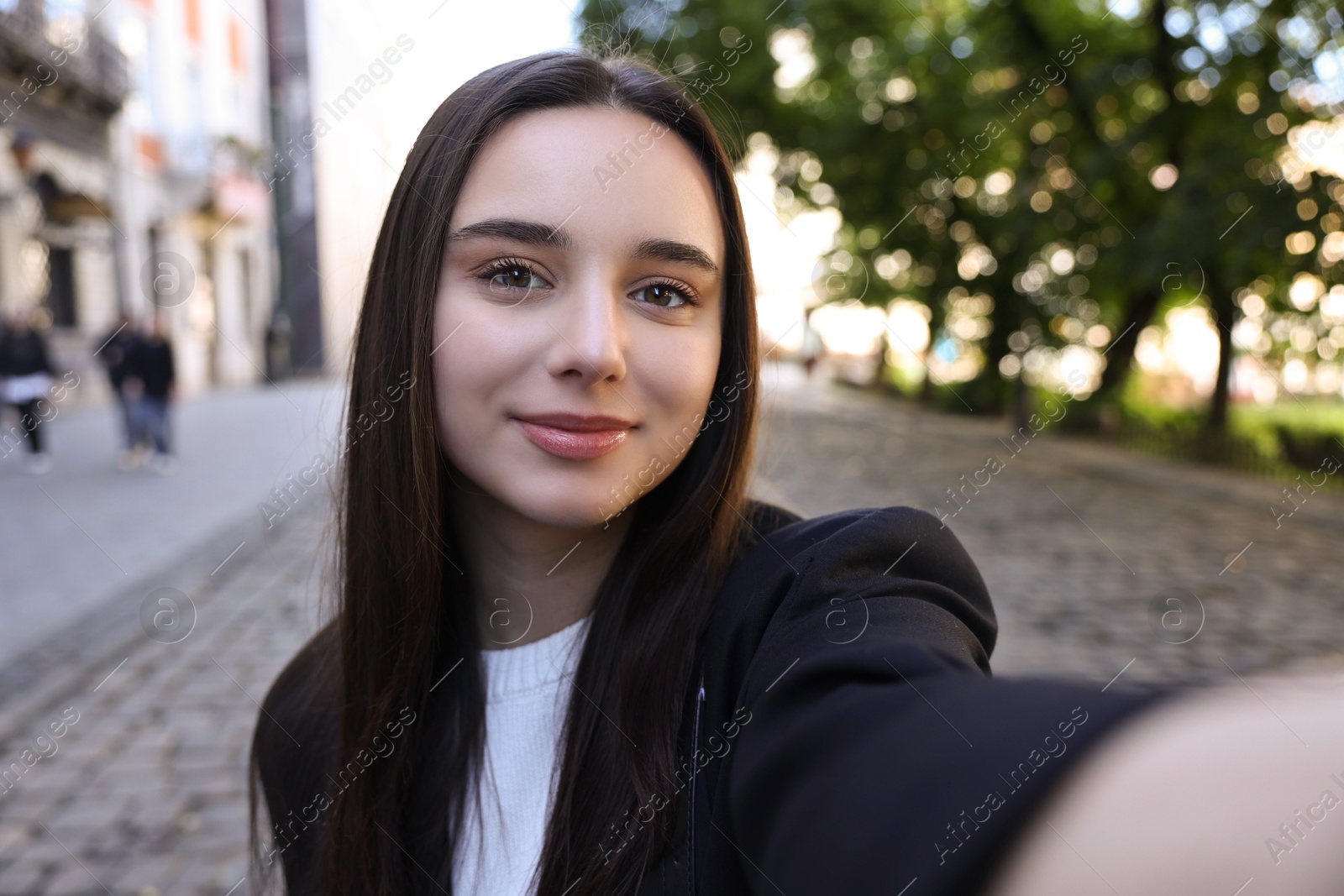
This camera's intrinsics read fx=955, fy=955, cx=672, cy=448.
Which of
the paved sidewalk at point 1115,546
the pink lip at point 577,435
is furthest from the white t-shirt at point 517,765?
the paved sidewalk at point 1115,546

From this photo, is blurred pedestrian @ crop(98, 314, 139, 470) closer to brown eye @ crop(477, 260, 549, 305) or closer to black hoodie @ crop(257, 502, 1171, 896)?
brown eye @ crop(477, 260, 549, 305)

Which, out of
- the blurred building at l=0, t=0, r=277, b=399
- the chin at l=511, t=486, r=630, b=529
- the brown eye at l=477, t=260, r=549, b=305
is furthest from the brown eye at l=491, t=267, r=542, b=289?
the blurred building at l=0, t=0, r=277, b=399

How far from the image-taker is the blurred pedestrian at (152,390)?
1172cm

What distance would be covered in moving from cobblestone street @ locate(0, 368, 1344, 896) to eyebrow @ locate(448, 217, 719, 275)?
1.44 feet

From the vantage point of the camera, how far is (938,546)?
3.67 ft

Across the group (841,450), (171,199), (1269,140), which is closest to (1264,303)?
(1269,140)

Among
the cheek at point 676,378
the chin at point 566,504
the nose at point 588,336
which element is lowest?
the chin at point 566,504

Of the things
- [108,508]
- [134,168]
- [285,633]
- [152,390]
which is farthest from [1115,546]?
[134,168]

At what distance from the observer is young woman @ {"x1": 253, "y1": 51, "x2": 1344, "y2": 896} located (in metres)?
0.90

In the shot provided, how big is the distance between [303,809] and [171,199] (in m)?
24.4

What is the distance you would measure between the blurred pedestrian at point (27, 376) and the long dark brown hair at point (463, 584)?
12136 millimetres

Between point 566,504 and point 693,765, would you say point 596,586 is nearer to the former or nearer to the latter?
point 566,504

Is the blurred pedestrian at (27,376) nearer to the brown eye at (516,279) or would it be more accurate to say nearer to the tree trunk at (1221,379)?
the brown eye at (516,279)

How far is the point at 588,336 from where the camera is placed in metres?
1.21
